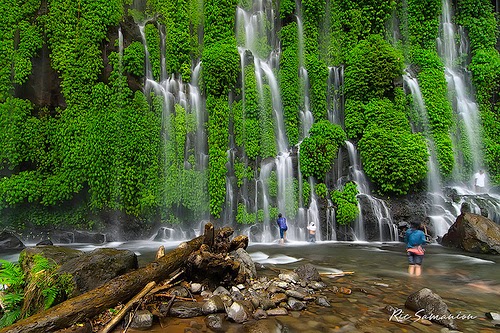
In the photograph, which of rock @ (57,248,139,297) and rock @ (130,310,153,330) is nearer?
rock @ (130,310,153,330)

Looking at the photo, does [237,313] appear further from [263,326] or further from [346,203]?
[346,203]

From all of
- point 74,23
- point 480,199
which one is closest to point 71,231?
point 74,23

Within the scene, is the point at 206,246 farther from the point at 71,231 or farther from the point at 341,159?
the point at 341,159

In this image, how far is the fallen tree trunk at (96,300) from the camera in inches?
146

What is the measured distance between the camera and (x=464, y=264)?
9.26m

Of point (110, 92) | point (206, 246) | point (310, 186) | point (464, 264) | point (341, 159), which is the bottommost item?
point (464, 264)

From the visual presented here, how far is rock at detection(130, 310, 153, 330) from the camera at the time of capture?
430 centimetres

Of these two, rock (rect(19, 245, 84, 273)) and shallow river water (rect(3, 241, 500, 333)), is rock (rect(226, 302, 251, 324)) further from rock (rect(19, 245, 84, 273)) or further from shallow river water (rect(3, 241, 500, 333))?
rock (rect(19, 245, 84, 273))

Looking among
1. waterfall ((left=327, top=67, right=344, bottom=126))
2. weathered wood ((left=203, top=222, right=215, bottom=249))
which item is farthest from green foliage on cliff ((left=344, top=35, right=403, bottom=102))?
weathered wood ((left=203, top=222, right=215, bottom=249))

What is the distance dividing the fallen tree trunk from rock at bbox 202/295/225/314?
949 millimetres

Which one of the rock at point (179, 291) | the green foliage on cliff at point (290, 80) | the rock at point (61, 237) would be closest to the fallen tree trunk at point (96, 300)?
the rock at point (179, 291)

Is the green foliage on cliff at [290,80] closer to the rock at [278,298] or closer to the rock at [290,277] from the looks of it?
the rock at [290,277]

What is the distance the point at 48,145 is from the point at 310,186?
11.9m

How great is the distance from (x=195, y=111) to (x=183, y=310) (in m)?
12.5
